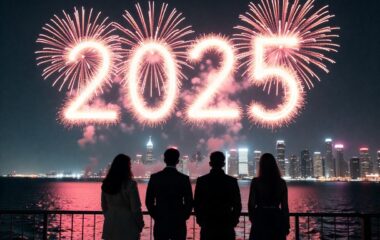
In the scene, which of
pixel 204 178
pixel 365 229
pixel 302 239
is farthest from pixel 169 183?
pixel 302 239

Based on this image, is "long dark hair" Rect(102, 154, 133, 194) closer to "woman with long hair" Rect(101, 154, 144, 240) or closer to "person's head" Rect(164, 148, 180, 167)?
"woman with long hair" Rect(101, 154, 144, 240)

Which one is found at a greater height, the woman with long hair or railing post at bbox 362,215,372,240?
the woman with long hair

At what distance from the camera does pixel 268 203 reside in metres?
6.26

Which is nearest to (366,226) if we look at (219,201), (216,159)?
(219,201)

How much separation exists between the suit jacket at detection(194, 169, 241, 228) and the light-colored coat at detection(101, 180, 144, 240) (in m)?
0.90

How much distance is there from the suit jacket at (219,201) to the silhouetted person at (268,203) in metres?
0.42

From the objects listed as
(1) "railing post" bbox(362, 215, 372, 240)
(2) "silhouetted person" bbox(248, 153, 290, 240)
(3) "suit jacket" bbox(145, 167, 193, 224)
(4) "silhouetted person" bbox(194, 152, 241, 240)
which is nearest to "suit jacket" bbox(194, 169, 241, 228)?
(4) "silhouetted person" bbox(194, 152, 241, 240)

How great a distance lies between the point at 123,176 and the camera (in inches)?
231

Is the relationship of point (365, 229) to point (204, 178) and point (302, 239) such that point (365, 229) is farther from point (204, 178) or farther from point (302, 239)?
point (302, 239)

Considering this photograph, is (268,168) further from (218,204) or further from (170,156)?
(170,156)

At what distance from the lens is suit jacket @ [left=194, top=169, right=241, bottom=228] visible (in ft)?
19.5

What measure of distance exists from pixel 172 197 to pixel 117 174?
856 mm

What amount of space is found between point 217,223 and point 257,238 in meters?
0.82

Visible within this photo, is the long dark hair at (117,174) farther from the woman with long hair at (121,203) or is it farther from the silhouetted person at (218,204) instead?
the silhouetted person at (218,204)
